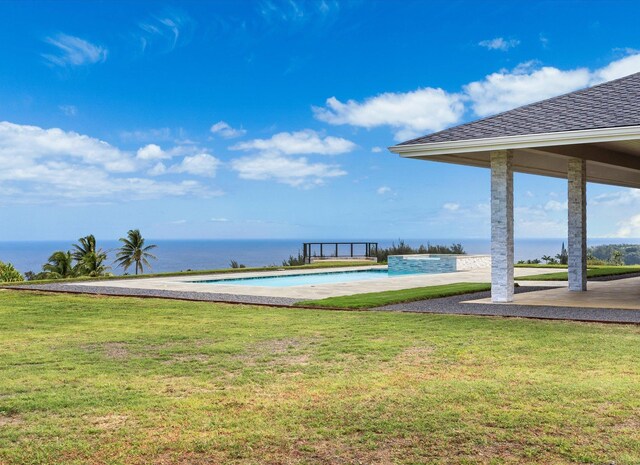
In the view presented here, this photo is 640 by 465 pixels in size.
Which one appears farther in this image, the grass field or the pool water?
the pool water

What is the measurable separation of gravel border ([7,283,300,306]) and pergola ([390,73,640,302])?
392 cm

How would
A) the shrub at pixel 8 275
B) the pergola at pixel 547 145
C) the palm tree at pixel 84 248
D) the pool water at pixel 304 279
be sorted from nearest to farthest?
the pergola at pixel 547 145, the pool water at pixel 304 279, the shrub at pixel 8 275, the palm tree at pixel 84 248

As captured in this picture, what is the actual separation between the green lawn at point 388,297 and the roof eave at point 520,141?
2.90 meters

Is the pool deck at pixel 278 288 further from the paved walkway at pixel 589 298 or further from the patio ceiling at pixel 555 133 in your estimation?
the patio ceiling at pixel 555 133

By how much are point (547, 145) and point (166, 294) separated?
872 cm

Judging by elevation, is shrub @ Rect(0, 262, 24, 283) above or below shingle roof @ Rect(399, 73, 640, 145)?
below

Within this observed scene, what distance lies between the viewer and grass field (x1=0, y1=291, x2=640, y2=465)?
14.0 feet

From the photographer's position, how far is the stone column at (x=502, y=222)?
1278 centimetres

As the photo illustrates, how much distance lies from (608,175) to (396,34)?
67.6 feet

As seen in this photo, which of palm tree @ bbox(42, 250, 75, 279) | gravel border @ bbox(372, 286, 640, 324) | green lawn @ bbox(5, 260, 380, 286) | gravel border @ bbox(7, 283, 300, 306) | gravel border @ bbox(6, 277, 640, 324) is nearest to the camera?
gravel border @ bbox(372, 286, 640, 324)

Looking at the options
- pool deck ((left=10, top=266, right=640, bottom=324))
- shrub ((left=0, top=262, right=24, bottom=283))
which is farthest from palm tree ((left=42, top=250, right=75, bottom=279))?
pool deck ((left=10, top=266, right=640, bottom=324))

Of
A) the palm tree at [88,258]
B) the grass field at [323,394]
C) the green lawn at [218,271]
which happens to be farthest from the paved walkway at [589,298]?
the palm tree at [88,258]

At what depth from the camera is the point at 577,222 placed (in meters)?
15.4

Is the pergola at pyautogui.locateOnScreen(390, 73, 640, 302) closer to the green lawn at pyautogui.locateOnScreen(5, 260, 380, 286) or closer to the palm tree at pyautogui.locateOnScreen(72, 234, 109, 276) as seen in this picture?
the green lawn at pyautogui.locateOnScreen(5, 260, 380, 286)
